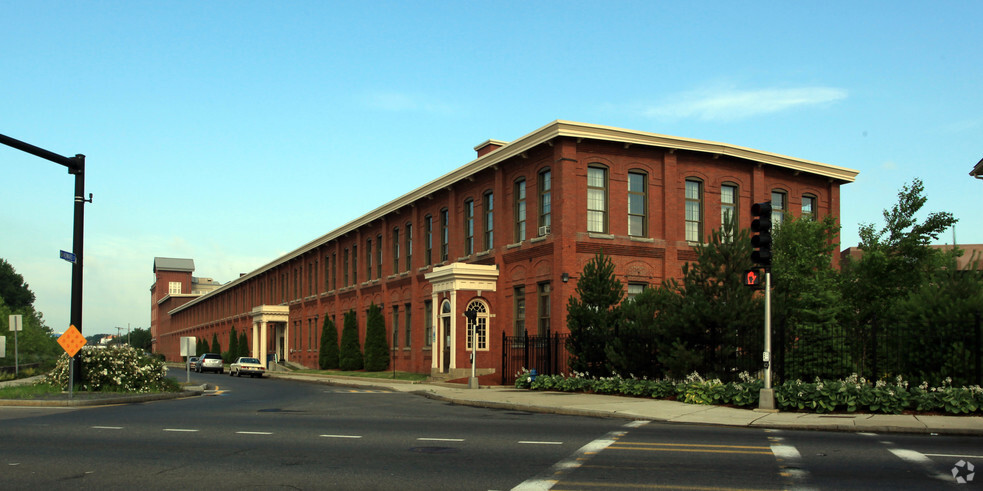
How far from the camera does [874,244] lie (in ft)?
108

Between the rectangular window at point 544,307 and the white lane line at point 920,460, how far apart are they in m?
22.1

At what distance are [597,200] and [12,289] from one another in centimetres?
11866

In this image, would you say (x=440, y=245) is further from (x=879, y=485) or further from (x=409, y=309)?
(x=879, y=485)

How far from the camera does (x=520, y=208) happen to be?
119 ft

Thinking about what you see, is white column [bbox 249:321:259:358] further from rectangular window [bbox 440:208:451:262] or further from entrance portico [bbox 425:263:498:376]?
entrance portico [bbox 425:263:498:376]

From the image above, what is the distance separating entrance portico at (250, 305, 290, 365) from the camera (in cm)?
7219

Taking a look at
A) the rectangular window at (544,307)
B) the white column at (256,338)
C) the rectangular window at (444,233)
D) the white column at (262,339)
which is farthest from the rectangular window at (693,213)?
the white column at (256,338)

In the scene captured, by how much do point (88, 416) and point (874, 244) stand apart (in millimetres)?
27952

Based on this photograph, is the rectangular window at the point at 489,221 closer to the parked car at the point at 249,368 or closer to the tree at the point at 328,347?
the tree at the point at 328,347

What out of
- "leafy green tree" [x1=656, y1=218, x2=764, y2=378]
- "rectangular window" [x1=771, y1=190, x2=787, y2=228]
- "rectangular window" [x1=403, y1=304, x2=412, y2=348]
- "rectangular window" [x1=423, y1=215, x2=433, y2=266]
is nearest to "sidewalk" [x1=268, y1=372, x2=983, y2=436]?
"leafy green tree" [x1=656, y1=218, x2=764, y2=378]

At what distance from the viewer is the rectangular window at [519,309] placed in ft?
116

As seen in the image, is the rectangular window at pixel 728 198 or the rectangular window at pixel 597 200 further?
the rectangular window at pixel 728 198

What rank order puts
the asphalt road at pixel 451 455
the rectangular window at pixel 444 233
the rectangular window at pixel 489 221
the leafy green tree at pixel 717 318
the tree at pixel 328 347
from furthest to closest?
the tree at pixel 328 347
the rectangular window at pixel 444 233
the rectangular window at pixel 489 221
the leafy green tree at pixel 717 318
the asphalt road at pixel 451 455

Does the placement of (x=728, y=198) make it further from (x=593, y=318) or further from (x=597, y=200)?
(x=593, y=318)
